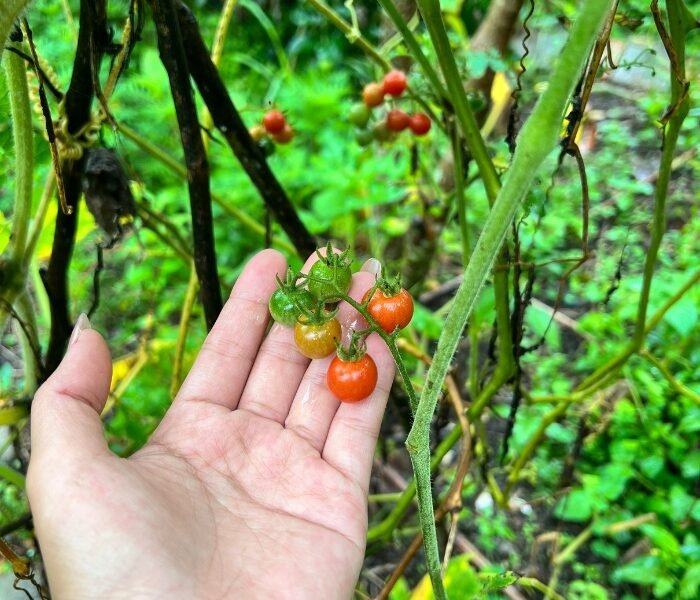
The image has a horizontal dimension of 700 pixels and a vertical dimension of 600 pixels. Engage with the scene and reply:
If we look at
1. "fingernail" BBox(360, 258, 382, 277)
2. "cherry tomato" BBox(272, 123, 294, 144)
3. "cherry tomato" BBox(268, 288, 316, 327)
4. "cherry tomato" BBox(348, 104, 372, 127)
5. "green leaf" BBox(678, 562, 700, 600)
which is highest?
"cherry tomato" BBox(348, 104, 372, 127)

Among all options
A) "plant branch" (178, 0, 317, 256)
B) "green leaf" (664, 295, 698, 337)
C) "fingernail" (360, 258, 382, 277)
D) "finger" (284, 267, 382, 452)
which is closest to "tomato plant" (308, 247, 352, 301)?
"finger" (284, 267, 382, 452)

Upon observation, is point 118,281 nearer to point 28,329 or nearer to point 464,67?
point 28,329

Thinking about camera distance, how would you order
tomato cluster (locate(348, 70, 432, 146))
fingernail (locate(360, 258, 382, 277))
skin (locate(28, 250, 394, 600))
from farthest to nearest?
1. tomato cluster (locate(348, 70, 432, 146))
2. fingernail (locate(360, 258, 382, 277))
3. skin (locate(28, 250, 394, 600))

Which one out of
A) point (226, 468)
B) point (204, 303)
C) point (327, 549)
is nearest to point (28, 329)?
point (204, 303)

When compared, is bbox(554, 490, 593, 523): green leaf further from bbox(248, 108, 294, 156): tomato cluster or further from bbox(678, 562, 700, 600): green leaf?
bbox(248, 108, 294, 156): tomato cluster

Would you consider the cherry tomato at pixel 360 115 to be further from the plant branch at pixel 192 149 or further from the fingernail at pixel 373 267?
the plant branch at pixel 192 149

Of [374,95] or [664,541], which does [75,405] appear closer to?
[374,95]

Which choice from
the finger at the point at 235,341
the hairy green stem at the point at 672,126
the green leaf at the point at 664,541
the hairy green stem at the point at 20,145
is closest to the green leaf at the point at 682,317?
the hairy green stem at the point at 672,126

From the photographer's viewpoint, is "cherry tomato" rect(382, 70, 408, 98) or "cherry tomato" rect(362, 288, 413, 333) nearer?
Result: "cherry tomato" rect(362, 288, 413, 333)
